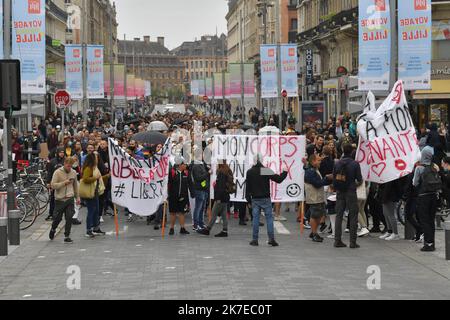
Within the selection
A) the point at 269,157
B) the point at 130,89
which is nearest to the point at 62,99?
the point at 269,157

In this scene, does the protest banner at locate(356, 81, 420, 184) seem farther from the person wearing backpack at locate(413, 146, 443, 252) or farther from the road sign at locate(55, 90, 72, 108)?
the road sign at locate(55, 90, 72, 108)

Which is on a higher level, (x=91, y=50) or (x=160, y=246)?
(x=91, y=50)

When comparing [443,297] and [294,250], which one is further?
[294,250]

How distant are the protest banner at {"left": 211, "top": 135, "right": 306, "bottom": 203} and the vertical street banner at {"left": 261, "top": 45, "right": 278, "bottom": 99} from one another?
922 inches

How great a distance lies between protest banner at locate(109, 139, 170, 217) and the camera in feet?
67.4

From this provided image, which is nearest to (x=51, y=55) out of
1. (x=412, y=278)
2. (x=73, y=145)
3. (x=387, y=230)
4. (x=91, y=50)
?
(x=91, y=50)

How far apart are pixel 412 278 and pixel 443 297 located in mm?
1736

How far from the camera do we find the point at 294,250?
1755 cm

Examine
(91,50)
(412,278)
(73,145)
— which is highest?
(91,50)

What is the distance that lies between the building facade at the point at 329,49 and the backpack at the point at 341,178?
35.5 meters

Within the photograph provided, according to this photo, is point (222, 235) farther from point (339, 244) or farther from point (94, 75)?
point (94, 75)

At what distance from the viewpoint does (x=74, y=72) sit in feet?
136

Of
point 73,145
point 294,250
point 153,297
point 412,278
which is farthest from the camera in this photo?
point 73,145
